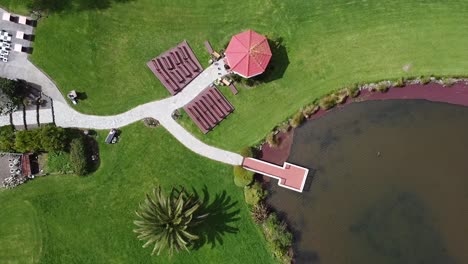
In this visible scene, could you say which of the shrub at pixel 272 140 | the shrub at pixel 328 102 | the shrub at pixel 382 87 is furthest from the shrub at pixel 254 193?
the shrub at pixel 382 87

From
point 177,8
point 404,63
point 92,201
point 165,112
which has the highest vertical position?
point 404,63

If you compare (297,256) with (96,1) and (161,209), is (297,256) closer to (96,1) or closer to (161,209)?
(161,209)

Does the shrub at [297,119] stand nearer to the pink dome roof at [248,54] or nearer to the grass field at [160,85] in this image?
the grass field at [160,85]

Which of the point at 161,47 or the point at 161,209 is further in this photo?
the point at 161,47

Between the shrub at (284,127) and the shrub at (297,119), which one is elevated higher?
the shrub at (297,119)

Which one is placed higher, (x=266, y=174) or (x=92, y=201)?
(x=266, y=174)

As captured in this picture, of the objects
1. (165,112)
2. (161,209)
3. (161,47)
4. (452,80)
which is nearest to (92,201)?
(161,209)
